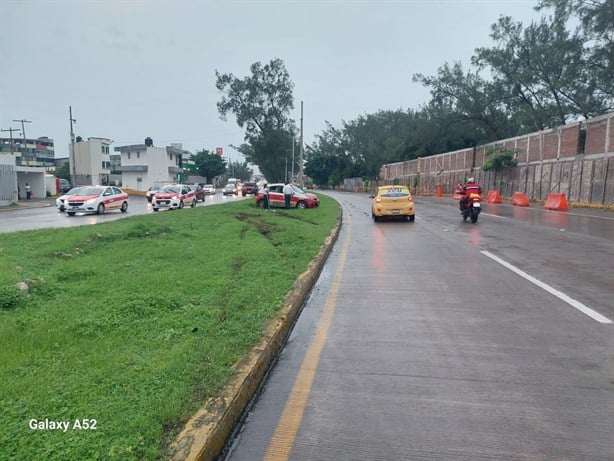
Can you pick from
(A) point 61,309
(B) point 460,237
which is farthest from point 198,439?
(B) point 460,237

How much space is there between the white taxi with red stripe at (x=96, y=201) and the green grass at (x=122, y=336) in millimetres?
18467

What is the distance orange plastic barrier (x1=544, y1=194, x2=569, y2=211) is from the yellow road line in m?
23.2

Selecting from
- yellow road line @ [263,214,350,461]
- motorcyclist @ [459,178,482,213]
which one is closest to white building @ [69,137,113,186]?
motorcyclist @ [459,178,482,213]

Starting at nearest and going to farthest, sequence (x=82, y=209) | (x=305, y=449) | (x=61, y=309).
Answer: (x=305, y=449) < (x=61, y=309) < (x=82, y=209)

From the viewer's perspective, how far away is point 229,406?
11.6 feet

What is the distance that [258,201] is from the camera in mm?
29188

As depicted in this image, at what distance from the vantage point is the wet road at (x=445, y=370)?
3348 mm

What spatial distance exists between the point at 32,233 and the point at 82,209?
14.2 meters

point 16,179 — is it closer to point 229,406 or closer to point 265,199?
point 265,199

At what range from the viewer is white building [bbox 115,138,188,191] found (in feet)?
226

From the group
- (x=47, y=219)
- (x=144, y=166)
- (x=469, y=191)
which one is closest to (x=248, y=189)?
(x=144, y=166)

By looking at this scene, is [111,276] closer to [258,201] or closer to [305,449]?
[305,449]

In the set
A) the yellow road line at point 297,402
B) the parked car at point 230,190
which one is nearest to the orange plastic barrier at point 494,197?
the yellow road line at point 297,402

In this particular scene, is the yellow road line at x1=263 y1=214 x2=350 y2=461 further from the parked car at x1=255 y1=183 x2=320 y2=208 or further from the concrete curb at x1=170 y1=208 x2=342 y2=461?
the parked car at x1=255 y1=183 x2=320 y2=208
